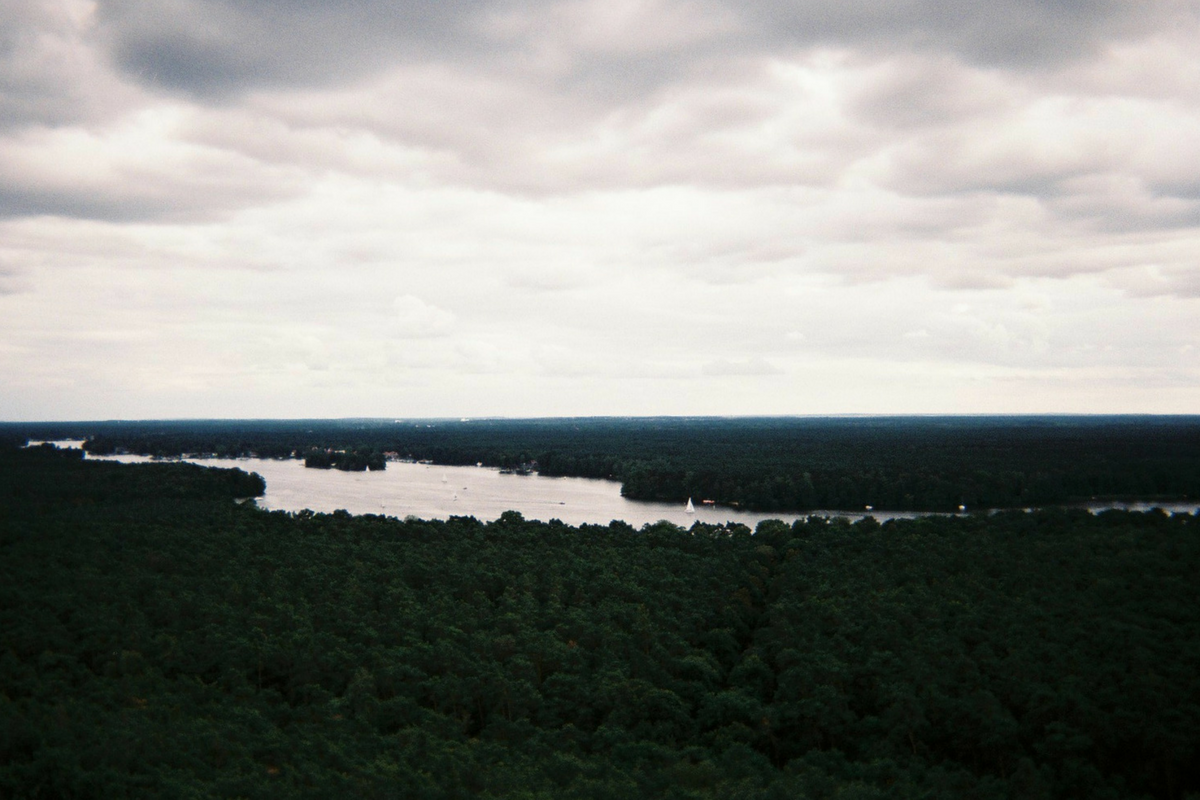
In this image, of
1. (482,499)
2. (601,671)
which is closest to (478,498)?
(482,499)

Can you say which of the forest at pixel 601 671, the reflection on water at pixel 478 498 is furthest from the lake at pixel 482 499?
the forest at pixel 601 671

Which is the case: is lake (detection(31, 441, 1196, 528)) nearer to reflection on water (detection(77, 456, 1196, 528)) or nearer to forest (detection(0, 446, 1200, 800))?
reflection on water (detection(77, 456, 1196, 528))

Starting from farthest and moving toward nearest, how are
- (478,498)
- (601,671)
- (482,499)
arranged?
(478,498), (482,499), (601,671)

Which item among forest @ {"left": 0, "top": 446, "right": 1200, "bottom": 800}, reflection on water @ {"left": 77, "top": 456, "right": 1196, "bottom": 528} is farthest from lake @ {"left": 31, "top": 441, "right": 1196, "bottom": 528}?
forest @ {"left": 0, "top": 446, "right": 1200, "bottom": 800}

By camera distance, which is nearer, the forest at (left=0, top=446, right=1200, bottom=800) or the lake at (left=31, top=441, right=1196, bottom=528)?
the forest at (left=0, top=446, right=1200, bottom=800)

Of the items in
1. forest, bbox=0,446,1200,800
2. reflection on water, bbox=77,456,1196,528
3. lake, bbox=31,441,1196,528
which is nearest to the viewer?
forest, bbox=0,446,1200,800

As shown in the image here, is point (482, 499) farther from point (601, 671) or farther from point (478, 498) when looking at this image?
point (601, 671)

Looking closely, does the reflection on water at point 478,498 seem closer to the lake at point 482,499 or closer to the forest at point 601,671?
the lake at point 482,499

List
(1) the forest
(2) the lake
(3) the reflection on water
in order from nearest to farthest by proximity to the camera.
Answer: (1) the forest < (2) the lake < (3) the reflection on water

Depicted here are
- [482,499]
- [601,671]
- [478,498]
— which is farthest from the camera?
[478,498]
